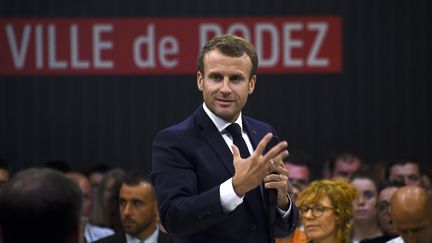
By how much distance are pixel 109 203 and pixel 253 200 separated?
3890 mm

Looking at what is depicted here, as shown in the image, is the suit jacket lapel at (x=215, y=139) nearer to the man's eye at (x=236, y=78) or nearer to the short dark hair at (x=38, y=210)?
the man's eye at (x=236, y=78)

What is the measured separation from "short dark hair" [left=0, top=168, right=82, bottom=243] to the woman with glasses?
3.26m

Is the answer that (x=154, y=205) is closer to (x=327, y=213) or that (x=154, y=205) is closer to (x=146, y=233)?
(x=146, y=233)

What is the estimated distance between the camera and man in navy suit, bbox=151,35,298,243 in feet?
11.7

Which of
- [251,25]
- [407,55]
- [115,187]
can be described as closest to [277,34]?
[251,25]

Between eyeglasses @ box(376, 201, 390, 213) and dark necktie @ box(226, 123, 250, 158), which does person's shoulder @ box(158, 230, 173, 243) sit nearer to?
eyeglasses @ box(376, 201, 390, 213)

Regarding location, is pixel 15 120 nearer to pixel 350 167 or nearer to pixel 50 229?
pixel 350 167

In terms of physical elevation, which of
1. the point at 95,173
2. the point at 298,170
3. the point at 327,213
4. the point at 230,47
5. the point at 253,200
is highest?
the point at 230,47

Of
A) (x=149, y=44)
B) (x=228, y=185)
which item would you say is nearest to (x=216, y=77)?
(x=228, y=185)

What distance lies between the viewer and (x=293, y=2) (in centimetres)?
1041

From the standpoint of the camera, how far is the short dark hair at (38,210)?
8.86 feet

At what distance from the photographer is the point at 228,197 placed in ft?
11.5

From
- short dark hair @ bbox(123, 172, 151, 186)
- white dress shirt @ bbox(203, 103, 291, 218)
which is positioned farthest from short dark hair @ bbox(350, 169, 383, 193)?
white dress shirt @ bbox(203, 103, 291, 218)

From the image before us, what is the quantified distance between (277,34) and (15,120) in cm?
286
